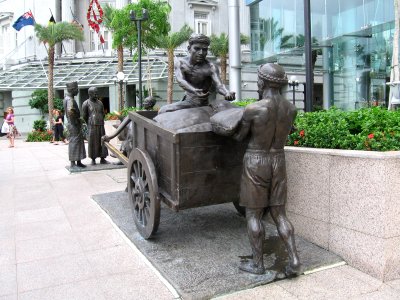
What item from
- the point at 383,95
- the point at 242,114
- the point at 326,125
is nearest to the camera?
the point at 242,114

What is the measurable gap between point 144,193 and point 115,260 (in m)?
0.82

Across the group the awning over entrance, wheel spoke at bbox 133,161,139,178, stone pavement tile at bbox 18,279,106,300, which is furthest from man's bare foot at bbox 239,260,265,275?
the awning over entrance

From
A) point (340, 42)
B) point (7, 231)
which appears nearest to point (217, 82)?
point (7, 231)

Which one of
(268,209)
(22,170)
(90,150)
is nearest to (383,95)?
(90,150)

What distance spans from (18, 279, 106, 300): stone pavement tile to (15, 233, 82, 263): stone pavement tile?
2.88ft

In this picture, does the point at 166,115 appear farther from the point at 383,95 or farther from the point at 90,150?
the point at 383,95

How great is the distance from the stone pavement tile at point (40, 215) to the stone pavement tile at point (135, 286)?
8.52 ft

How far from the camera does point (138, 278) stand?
A: 390 cm

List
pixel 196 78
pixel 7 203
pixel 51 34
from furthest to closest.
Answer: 1. pixel 51 34
2. pixel 7 203
3. pixel 196 78

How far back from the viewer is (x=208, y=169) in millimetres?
4289

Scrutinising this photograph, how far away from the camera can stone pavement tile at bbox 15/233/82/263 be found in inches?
181

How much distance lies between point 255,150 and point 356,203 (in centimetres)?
113

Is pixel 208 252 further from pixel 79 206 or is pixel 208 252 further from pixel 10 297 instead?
pixel 79 206

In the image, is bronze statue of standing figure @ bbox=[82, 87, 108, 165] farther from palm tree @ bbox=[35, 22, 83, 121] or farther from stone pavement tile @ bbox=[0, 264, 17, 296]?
palm tree @ bbox=[35, 22, 83, 121]
